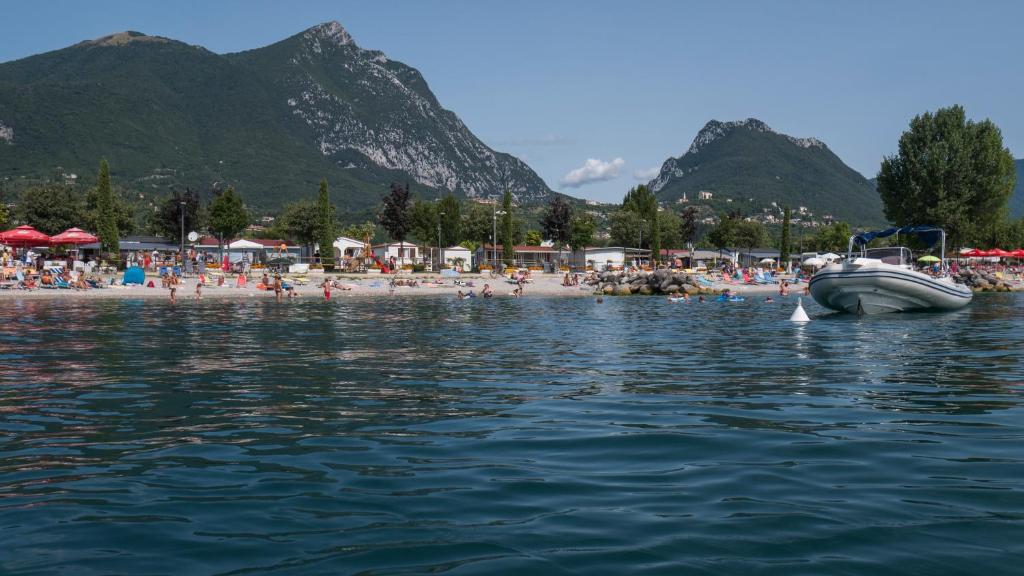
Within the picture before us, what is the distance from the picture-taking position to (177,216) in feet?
320

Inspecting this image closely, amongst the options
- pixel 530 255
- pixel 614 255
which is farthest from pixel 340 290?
pixel 530 255

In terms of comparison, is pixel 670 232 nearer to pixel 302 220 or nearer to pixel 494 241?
pixel 494 241

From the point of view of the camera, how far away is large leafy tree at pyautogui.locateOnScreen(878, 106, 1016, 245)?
244 ft

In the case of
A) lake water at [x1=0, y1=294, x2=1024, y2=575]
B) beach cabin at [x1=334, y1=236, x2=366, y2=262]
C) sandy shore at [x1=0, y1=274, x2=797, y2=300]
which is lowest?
lake water at [x1=0, y1=294, x2=1024, y2=575]

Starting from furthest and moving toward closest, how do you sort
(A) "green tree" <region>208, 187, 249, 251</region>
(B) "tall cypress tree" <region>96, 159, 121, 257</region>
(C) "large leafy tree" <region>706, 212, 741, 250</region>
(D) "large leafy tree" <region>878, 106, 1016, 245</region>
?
(C) "large leafy tree" <region>706, 212, 741, 250</region> → (A) "green tree" <region>208, 187, 249, 251</region> → (D) "large leafy tree" <region>878, 106, 1016, 245</region> → (B) "tall cypress tree" <region>96, 159, 121, 257</region>

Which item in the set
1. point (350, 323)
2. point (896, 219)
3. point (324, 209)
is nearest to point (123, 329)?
point (350, 323)

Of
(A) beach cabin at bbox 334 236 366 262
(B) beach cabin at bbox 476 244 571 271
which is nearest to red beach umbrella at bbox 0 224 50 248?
(A) beach cabin at bbox 334 236 366 262

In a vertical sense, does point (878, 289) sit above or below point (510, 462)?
above

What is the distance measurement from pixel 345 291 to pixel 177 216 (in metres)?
53.6

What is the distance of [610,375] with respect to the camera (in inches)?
603

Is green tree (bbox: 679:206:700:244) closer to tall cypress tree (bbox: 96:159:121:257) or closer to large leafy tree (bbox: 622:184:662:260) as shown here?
large leafy tree (bbox: 622:184:662:260)

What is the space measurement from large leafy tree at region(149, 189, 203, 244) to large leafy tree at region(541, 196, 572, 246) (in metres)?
45.7

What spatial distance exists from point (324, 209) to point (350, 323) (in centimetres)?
5132

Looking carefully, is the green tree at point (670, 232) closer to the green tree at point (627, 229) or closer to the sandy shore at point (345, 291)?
the green tree at point (627, 229)
